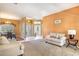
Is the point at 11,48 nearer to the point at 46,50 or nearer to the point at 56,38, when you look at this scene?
the point at 46,50

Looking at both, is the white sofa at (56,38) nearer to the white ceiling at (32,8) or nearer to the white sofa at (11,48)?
the white ceiling at (32,8)

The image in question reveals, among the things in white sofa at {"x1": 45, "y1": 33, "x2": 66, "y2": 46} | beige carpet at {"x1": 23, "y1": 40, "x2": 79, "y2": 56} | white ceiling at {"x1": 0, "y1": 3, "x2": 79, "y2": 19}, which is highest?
white ceiling at {"x1": 0, "y1": 3, "x2": 79, "y2": 19}

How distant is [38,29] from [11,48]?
33.9 inches

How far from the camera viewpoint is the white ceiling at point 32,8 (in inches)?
89.3

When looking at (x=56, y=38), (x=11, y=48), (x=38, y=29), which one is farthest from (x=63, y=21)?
(x=11, y=48)

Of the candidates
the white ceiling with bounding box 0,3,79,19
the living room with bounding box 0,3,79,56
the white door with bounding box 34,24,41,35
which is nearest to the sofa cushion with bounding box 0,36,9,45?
the living room with bounding box 0,3,79,56

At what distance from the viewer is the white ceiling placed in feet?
7.44

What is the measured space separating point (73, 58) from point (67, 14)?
1.18 m

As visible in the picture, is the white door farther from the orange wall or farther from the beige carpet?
the beige carpet

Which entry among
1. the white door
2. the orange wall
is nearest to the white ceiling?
the orange wall

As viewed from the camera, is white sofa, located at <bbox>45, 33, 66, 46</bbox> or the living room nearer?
the living room

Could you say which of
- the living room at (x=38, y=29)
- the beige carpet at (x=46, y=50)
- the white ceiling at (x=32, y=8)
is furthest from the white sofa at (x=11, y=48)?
the white ceiling at (x=32, y=8)

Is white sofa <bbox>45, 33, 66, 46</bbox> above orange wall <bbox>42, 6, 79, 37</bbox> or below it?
below

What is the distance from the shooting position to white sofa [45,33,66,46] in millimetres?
2463
